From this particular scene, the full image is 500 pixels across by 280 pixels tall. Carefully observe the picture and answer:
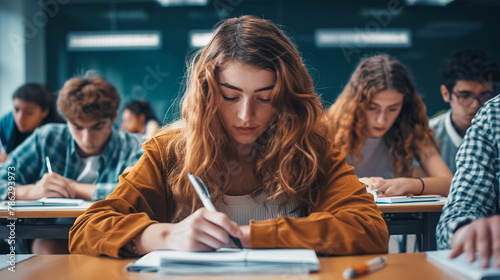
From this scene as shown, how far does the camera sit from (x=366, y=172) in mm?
2863

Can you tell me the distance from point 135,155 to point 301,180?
1684 millimetres

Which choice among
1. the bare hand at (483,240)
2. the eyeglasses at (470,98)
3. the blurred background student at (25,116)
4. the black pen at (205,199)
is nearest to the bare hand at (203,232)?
the black pen at (205,199)

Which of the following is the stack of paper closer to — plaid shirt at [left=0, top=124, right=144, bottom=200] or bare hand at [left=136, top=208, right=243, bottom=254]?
bare hand at [left=136, top=208, right=243, bottom=254]

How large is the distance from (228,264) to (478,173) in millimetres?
801

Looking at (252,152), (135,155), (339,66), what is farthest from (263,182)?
(339,66)

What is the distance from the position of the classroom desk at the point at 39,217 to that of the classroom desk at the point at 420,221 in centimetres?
→ 147

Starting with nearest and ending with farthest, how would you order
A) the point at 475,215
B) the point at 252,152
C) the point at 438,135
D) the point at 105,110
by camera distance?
the point at 475,215, the point at 252,152, the point at 105,110, the point at 438,135

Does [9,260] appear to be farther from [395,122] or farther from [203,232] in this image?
[395,122]

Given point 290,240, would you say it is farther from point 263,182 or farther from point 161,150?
point 161,150

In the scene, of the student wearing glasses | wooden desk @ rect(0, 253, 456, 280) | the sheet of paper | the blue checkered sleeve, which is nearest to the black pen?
wooden desk @ rect(0, 253, 456, 280)

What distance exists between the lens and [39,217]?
2072 millimetres

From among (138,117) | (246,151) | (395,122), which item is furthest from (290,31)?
(246,151)

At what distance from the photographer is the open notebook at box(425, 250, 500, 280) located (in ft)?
2.62

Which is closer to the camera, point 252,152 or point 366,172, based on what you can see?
point 252,152
